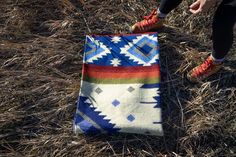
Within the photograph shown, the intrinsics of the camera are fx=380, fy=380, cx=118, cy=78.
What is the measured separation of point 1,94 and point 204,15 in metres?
1.15

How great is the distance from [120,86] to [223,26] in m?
0.54

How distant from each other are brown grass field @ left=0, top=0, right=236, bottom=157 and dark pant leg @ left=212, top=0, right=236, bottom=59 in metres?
0.21

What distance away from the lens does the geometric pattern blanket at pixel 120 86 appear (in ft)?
5.40

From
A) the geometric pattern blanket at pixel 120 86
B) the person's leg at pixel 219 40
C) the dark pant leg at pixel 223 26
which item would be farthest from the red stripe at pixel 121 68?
the dark pant leg at pixel 223 26

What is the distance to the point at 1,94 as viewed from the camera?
174cm

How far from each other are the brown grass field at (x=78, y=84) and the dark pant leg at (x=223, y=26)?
0.70 ft

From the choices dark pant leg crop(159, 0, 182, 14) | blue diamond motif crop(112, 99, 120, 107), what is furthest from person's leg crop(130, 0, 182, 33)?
blue diamond motif crop(112, 99, 120, 107)

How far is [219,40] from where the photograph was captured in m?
1.63

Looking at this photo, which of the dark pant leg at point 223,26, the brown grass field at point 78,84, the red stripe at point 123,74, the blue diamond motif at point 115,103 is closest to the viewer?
the dark pant leg at point 223,26

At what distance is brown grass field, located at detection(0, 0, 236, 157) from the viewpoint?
1609 mm

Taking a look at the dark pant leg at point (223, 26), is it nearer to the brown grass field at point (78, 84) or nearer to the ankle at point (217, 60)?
the ankle at point (217, 60)

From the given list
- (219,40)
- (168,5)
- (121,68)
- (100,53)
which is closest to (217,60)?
(219,40)

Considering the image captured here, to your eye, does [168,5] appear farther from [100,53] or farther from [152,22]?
[100,53]

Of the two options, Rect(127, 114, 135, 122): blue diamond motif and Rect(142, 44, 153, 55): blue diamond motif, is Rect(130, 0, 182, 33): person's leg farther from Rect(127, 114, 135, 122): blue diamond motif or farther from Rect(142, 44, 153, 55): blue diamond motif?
Rect(127, 114, 135, 122): blue diamond motif
